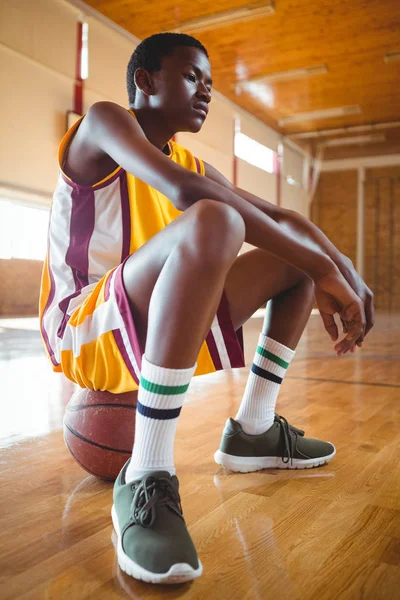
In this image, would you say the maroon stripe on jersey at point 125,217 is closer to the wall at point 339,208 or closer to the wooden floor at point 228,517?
the wooden floor at point 228,517

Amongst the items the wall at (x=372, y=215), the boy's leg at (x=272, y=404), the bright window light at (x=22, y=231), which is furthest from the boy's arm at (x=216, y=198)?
the wall at (x=372, y=215)

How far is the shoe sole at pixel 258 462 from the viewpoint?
4.58 ft

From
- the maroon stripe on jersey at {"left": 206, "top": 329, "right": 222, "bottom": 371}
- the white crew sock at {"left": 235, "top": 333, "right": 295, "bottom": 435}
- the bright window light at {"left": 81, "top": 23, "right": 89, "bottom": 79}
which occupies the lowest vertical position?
the white crew sock at {"left": 235, "top": 333, "right": 295, "bottom": 435}

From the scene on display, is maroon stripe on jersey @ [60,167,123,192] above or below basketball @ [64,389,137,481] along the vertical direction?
above

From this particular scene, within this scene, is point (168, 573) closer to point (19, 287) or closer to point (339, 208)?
point (19, 287)

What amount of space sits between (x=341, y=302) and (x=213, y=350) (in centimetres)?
28

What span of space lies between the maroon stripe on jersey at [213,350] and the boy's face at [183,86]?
528mm

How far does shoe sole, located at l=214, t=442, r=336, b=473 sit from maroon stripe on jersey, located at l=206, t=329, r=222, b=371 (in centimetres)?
33

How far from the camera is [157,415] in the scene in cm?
99

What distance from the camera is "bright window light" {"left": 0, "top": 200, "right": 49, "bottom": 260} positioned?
7160 millimetres

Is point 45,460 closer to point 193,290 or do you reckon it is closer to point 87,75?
point 193,290

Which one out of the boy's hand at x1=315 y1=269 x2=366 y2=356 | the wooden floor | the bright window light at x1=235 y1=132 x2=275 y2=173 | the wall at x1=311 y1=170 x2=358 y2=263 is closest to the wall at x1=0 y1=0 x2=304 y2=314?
the bright window light at x1=235 y1=132 x2=275 y2=173

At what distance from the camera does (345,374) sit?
3043mm

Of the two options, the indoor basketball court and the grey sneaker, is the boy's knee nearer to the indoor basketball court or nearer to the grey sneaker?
the indoor basketball court
